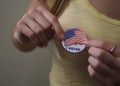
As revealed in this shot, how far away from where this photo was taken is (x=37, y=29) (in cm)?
64

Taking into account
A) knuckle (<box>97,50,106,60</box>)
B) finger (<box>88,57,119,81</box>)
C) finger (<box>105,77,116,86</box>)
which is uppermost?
knuckle (<box>97,50,106,60</box>)

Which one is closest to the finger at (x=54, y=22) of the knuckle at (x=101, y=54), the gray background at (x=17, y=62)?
the knuckle at (x=101, y=54)

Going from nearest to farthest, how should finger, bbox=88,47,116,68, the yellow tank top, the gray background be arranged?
finger, bbox=88,47,116,68 → the yellow tank top → the gray background

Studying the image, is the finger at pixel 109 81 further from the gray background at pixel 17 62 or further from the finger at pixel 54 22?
the gray background at pixel 17 62

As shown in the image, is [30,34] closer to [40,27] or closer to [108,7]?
[40,27]

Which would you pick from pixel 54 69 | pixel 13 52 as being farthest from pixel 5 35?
pixel 54 69

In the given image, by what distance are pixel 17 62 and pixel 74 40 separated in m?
0.66

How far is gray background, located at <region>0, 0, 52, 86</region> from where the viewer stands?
1.26 m

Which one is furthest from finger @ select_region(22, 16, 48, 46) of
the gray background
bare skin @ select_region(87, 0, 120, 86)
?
the gray background

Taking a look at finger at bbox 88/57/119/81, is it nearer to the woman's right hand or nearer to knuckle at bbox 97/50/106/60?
knuckle at bbox 97/50/106/60

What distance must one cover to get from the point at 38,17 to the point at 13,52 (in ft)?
2.21

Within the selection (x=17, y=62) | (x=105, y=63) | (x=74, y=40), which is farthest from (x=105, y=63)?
(x=17, y=62)

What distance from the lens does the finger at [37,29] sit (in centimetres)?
64

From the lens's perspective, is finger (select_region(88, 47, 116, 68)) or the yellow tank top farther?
the yellow tank top
